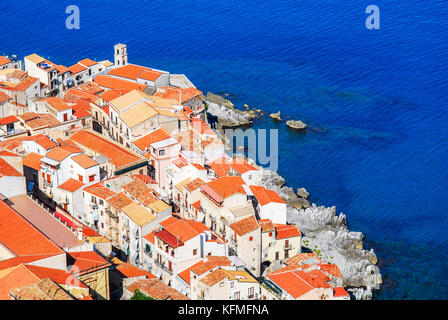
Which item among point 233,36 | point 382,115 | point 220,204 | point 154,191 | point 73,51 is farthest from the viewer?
point 233,36

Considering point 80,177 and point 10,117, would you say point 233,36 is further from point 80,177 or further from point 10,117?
point 80,177

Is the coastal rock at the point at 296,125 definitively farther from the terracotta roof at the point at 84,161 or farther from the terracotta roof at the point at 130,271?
the terracotta roof at the point at 130,271

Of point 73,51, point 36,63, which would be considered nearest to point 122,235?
point 36,63

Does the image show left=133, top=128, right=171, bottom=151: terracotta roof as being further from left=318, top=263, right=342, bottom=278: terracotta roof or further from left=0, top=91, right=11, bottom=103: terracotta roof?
left=318, top=263, right=342, bottom=278: terracotta roof

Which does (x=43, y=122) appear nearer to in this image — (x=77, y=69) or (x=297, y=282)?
(x=77, y=69)

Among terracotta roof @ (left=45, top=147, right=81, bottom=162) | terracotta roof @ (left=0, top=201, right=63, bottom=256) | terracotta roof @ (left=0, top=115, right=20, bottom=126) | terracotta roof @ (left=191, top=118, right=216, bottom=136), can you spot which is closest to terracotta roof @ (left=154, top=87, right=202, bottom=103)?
terracotta roof @ (left=191, top=118, right=216, bottom=136)

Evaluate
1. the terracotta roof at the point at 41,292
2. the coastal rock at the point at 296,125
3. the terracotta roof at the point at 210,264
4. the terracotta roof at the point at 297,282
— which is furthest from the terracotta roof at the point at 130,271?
the coastal rock at the point at 296,125

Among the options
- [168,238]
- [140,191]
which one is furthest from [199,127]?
[168,238]
